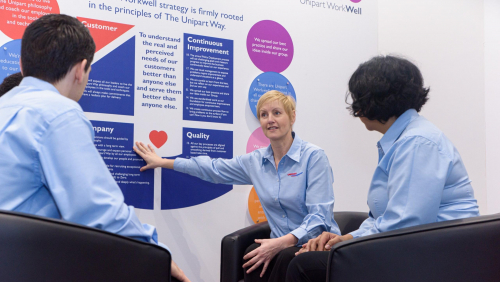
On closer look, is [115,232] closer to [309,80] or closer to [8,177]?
[8,177]

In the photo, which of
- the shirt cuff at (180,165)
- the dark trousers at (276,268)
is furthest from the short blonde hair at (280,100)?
the dark trousers at (276,268)

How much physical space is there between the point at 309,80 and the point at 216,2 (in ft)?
2.78

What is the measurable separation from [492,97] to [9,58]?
3.57m

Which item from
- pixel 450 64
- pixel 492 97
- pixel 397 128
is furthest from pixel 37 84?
pixel 492 97

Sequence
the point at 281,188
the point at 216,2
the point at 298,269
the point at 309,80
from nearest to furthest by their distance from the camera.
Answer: the point at 298,269, the point at 281,188, the point at 216,2, the point at 309,80

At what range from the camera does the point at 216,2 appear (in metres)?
2.77

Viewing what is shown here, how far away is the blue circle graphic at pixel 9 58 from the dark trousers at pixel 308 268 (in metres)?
1.74

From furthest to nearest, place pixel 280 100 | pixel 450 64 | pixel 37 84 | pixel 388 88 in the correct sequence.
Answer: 1. pixel 450 64
2. pixel 280 100
3. pixel 388 88
4. pixel 37 84

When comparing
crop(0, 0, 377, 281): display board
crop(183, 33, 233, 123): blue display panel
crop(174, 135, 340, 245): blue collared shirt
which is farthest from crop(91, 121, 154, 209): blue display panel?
crop(183, 33, 233, 123): blue display panel

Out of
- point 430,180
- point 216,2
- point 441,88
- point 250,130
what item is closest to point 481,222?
point 430,180

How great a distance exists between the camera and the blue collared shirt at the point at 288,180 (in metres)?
2.32

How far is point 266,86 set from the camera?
9.45 feet

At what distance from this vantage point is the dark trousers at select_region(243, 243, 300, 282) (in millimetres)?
2107

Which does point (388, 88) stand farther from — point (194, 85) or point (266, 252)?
point (194, 85)
